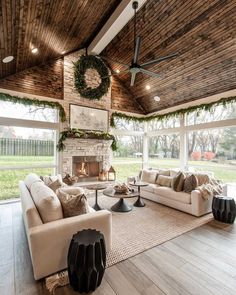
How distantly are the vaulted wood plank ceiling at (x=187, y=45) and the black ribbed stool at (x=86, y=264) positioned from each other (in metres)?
4.59

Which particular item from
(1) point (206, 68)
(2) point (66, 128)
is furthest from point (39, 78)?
(1) point (206, 68)

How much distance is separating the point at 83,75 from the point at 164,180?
14.0 ft

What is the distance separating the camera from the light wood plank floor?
189 cm

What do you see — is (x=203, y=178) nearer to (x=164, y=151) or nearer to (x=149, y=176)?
(x=149, y=176)

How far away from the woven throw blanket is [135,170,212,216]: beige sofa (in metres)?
0.10

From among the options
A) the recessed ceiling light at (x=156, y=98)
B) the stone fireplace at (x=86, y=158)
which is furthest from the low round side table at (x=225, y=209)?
the recessed ceiling light at (x=156, y=98)

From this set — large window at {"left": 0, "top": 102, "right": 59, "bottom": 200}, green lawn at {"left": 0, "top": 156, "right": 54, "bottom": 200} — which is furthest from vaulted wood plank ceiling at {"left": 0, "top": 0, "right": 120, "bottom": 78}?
green lawn at {"left": 0, "top": 156, "right": 54, "bottom": 200}

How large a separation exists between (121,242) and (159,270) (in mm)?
762

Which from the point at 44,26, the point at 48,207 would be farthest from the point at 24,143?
the point at 48,207

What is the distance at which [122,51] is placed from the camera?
5496mm

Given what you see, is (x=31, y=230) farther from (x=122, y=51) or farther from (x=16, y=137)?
(x=122, y=51)

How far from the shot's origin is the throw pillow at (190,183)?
13.5 feet

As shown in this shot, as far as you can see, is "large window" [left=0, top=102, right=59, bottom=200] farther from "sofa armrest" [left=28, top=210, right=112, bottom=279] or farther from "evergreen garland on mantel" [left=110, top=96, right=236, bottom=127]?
"sofa armrest" [left=28, top=210, right=112, bottom=279]

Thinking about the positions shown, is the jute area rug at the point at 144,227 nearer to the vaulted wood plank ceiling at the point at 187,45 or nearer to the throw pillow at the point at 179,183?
the throw pillow at the point at 179,183
